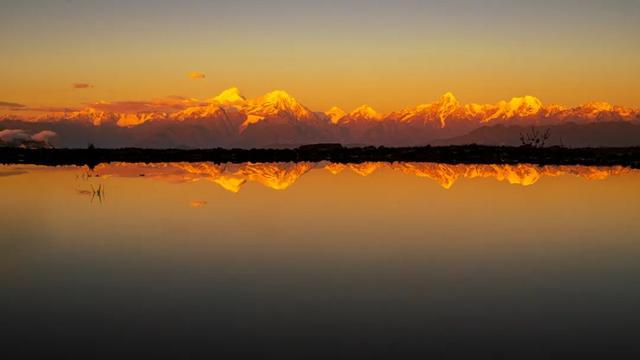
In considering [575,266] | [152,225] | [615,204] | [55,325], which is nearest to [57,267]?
[55,325]

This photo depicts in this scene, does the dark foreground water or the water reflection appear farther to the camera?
the water reflection

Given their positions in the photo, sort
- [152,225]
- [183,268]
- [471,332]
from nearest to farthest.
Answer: [471,332] → [183,268] → [152,225]

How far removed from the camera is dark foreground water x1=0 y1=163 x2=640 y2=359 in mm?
14914

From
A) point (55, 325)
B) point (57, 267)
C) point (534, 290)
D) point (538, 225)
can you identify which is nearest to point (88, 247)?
point (57, 267)

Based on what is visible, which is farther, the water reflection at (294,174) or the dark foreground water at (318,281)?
the water reflection at (294,174)

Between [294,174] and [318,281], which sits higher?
[318,281]

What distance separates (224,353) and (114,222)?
961 inches

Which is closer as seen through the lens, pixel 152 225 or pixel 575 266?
pixel 575 266

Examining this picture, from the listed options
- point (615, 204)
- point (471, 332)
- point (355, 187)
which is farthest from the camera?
point (355, 187)

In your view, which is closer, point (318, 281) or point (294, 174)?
point (318, 281)

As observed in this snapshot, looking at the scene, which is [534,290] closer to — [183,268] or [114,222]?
[183,268]

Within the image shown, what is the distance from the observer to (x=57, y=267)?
78.3ft

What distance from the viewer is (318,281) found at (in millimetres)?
21359

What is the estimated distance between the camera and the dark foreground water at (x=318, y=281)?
14.9 metres
